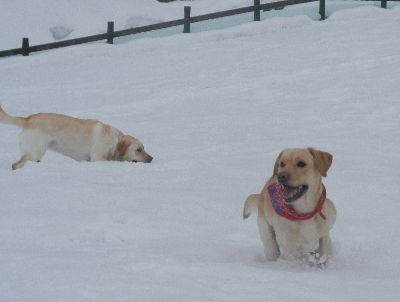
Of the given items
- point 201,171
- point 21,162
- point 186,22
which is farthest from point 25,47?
point 201,171

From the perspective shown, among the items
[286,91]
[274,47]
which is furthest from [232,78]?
[274,47]

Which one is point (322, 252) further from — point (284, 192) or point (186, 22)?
point (186, 22)

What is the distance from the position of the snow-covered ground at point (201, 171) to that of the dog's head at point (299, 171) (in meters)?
0.52

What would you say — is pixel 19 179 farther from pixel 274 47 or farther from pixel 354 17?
pixel 354 17

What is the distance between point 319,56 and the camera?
16547 millimetres

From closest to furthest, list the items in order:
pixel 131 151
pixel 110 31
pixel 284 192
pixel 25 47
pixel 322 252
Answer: pixel 284 192, pixel 322 252, pixel 131 151, pixel 25 47, pixel 110 31

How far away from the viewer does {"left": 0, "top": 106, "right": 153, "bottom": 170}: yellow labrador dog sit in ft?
27.0

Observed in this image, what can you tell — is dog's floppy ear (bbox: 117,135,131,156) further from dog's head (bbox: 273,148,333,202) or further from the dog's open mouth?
the dog's open mouth

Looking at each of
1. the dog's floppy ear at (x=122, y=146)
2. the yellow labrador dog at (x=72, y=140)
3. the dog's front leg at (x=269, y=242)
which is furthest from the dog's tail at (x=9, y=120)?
the dog's front leg at (x=269, y=242)

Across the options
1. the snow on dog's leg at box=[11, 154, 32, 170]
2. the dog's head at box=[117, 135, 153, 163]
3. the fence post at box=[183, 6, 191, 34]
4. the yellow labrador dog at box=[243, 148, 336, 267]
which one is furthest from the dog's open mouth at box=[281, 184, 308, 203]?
the fence post at box=[183, 6, 191, 34]

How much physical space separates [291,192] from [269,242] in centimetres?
46

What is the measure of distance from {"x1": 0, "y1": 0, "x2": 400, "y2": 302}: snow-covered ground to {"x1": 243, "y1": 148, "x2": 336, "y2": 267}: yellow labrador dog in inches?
6.1

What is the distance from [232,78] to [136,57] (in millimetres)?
4680

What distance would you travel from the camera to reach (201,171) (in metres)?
7.84
